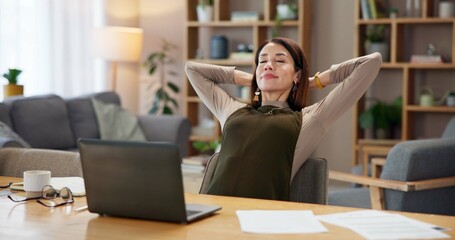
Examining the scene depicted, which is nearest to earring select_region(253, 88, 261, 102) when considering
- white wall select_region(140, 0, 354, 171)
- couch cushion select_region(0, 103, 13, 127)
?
couch cushion select_region(0, 103, 13, 127)

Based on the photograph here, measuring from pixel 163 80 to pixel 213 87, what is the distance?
14.5 feet

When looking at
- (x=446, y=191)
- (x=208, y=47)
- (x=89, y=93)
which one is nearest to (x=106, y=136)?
(x=89, y=93)

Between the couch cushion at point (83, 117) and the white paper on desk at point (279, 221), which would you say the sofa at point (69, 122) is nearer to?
the couch cushion at point (83, 117)

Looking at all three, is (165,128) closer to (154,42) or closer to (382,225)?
(154,42)

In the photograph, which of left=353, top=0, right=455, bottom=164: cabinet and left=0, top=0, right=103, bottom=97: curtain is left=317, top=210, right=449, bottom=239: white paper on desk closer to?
left=353, top=0, right=455, bottom=164: cabinet

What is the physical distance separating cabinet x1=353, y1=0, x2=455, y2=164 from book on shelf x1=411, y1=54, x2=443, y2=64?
45 mm

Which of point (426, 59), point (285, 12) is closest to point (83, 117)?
point (285, 12)

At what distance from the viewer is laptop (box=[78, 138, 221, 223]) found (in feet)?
6.84

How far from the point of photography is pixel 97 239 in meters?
1.95

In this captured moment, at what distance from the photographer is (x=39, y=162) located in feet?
11.5

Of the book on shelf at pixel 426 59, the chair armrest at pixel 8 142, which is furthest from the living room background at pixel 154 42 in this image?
the chair armrest at pixel 8 142

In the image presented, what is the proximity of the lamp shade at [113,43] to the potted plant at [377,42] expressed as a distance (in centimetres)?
202

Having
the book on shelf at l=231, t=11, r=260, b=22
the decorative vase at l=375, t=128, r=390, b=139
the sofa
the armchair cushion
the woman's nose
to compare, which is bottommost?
the armchair cushion

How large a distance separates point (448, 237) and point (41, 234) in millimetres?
988
